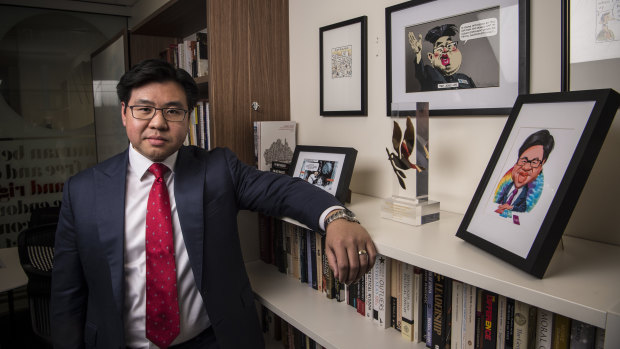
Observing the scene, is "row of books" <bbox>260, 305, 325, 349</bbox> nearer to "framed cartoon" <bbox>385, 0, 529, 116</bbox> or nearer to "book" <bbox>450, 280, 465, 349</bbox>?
"book" <bbox>450, 280, 465, 349</bbox>

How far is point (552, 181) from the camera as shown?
853mm

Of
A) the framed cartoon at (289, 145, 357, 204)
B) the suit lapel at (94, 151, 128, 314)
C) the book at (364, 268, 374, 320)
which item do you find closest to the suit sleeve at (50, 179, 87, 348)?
the suit lapel at (94, 151, 128, 314)

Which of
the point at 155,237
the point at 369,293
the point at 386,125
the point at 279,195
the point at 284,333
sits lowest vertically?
the point at 284,333

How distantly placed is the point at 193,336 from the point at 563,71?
1369 mm

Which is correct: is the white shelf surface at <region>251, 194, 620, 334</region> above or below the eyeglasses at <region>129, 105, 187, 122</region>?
below

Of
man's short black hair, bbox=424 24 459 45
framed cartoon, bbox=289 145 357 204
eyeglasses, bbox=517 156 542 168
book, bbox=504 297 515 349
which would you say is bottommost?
book, bbox=504 297 515 349

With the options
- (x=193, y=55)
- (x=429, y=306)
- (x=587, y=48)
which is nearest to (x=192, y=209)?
(x=429, y=306)

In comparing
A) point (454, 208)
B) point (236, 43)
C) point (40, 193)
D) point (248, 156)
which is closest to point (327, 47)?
point (236, 43)

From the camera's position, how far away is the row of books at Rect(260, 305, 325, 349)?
1.71m

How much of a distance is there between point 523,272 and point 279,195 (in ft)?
2.62

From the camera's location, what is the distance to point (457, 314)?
1128mm

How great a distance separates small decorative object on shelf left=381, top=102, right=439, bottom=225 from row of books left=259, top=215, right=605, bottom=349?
0.52 feet

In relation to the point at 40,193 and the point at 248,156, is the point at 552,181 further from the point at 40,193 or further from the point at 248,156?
the point at 40,193

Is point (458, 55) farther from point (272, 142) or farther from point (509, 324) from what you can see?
point (272, 142)
